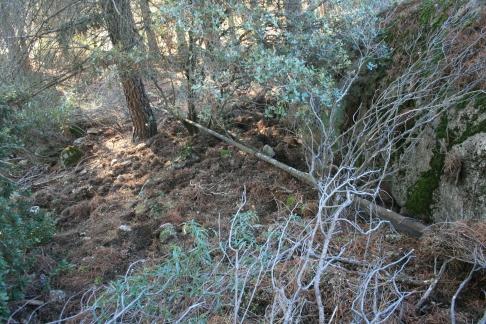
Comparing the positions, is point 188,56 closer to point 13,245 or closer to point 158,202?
point 158,202

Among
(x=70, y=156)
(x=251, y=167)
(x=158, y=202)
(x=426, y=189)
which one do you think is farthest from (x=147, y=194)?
(x=426, y=189)

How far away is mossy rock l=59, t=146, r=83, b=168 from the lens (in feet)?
25.8

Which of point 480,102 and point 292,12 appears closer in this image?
point 480,102

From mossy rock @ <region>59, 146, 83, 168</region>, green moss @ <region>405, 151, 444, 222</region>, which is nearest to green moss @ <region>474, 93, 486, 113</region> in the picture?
green moss @ <region>405, 151, 444, 222</region>

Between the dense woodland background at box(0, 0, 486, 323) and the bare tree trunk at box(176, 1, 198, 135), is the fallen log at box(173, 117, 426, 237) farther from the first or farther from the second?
the bare tree trunk at box(176, 1, 198, 135)

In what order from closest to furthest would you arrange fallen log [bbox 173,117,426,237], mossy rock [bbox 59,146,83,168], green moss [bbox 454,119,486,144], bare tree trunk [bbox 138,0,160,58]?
green moss [bbox 454,119,486,144] < fallen log [bbox 173,117,426,237] < bare tree trunk [bbox 138,0,160,58] < mossy rock [bbox 59,146,83,168]

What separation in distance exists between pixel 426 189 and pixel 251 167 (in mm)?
2564

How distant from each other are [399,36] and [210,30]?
7.45 feet

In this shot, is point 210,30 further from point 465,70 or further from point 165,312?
point 165,312

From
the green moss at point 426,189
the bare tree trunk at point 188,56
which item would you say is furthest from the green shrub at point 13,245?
the green moss at point 426,189

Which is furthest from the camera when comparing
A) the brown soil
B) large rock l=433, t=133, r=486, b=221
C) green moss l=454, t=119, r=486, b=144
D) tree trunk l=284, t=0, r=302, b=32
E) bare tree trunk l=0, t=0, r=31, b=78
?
bare tree trunk l=0, t=0, r=31, b=78

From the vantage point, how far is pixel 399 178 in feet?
15.4

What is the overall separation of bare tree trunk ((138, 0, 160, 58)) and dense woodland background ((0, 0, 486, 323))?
5cm

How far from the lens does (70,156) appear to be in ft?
26.0
